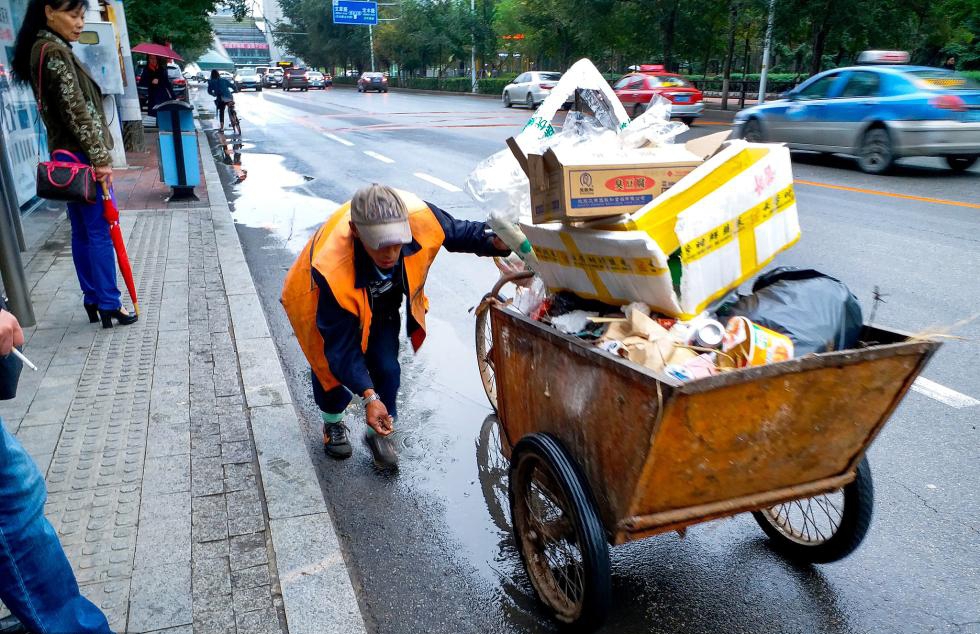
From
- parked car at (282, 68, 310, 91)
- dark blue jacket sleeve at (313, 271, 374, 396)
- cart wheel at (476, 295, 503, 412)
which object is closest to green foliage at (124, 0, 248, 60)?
cart wheel at (476, 295, 503, 412)

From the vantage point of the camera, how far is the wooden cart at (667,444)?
6.90 feet

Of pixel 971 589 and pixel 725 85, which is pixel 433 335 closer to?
pixel 971 589

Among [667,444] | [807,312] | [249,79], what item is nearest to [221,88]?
[807,312]

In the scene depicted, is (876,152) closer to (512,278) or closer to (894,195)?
(894,195)

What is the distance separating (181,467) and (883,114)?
1163 centimetres

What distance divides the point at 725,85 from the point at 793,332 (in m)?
29.0

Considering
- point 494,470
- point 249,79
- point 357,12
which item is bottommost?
point 494,470

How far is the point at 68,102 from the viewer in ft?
15.5

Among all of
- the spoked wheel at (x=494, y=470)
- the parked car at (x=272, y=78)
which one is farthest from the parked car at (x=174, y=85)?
the parked car at (x=272, y=78)

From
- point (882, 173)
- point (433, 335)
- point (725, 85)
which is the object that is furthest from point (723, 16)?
point (433, 335)

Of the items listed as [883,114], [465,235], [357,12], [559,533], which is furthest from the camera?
[357,12]

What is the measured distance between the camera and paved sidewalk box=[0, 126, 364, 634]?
8.95 feet

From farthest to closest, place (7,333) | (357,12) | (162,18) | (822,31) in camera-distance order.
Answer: (357,12)
(822,31)
(162,18)
(7,333)

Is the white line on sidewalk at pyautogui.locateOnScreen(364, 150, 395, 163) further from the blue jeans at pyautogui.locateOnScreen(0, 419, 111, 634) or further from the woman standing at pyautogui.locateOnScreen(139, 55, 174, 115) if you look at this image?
the blue jeans at pyautogui.locateOnScreen(0, 419, 111, 634)
